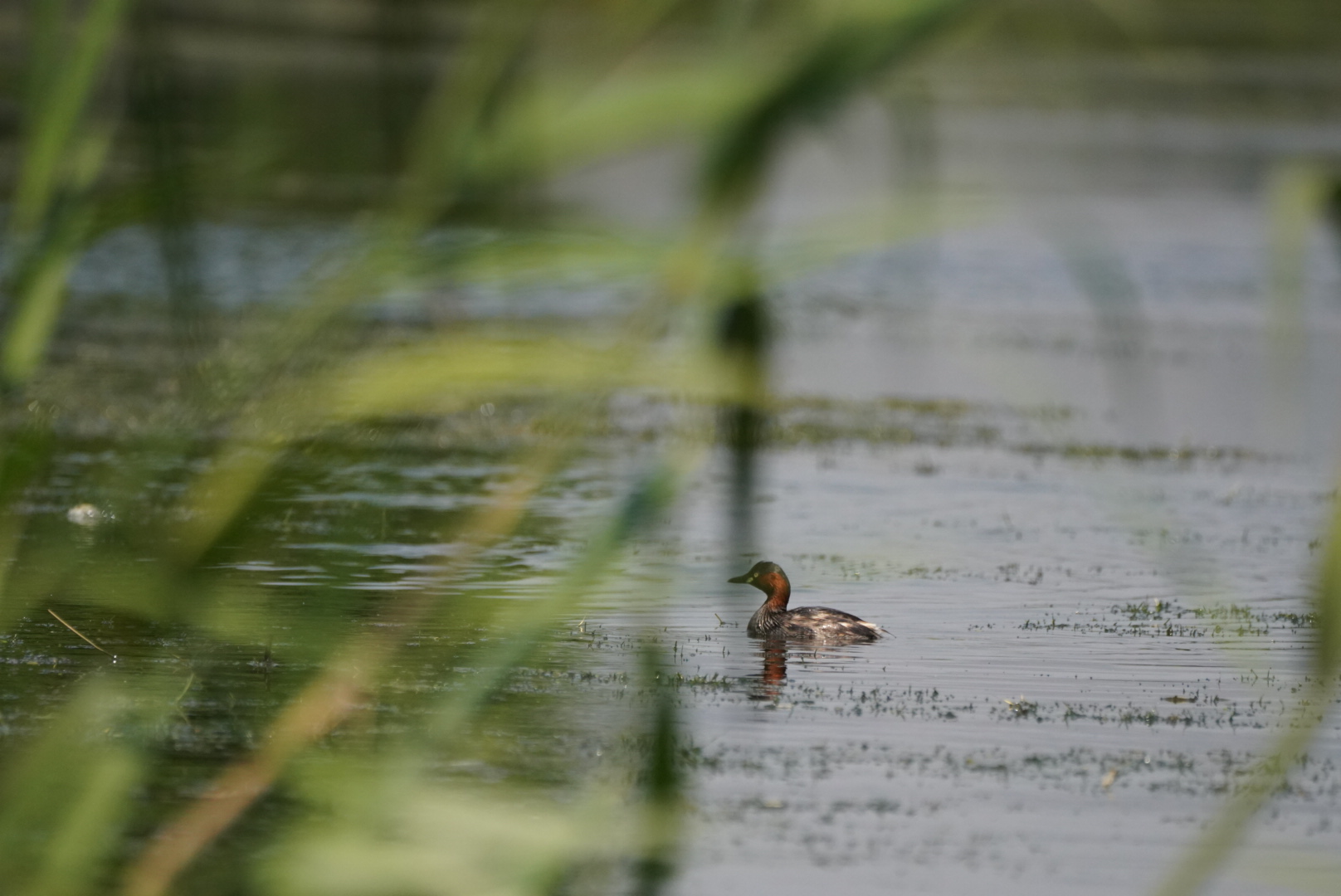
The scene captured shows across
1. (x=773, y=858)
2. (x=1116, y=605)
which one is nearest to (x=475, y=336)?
(x=773, y=858)

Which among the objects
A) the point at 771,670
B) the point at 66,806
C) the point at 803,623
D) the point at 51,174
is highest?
the point at 51,174

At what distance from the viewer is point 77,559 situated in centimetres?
232

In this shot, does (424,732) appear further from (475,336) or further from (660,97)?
(660,97)

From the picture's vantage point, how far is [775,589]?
7.88 m

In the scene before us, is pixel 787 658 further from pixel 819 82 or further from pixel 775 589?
pixel 819 82

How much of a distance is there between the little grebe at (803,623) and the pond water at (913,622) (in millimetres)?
63

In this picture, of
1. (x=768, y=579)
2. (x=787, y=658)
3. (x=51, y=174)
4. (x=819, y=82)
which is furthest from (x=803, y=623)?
(x=819, y=82)

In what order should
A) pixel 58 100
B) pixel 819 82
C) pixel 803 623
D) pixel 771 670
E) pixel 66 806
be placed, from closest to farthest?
1. pixel 819 82
2. pixel 58 100
3. pixel 66 806
4. pixel 771 670
5. pixel 803 623

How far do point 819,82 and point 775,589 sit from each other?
22.0ft

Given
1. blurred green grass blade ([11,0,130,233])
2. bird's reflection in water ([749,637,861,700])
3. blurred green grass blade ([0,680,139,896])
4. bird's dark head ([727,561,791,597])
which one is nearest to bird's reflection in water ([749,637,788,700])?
bird's reflection in water ([749,637,861,700])

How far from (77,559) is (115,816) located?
24.8 inches

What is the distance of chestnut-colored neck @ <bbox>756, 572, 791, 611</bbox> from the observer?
777 centimetres

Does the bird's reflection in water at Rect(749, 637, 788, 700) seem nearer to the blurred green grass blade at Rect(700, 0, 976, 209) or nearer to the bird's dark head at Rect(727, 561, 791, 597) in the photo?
the bird's dark head at Rect(727, 561, 791, 597)

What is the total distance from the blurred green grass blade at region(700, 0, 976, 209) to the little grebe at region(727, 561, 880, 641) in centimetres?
607
